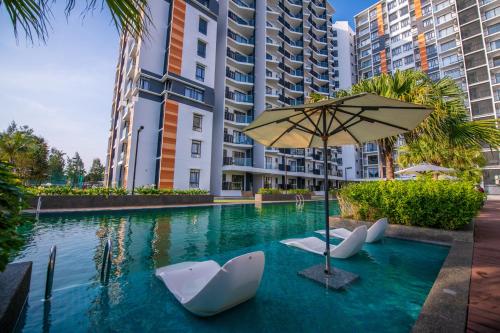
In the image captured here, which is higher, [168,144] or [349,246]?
[168,144]

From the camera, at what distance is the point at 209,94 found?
26547mm

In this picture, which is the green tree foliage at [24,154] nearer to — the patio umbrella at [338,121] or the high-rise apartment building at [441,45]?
the patio umbrella at [338,121]

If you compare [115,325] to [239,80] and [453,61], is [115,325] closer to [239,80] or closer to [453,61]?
[239,80]

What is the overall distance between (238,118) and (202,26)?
464 inches

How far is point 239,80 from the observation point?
30.8 meters

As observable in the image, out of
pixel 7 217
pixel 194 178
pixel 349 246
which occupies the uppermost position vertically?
pixel 194 178

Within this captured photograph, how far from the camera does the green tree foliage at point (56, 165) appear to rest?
169 feet

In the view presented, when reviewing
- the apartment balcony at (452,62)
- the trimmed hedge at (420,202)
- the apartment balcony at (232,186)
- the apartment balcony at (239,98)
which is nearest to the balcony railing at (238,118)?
the apartment balcony at (239,98)

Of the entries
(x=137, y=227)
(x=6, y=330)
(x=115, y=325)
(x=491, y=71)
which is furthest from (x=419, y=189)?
(x=491, y=71)

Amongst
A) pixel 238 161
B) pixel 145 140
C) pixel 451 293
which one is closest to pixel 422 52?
pixel 238 161

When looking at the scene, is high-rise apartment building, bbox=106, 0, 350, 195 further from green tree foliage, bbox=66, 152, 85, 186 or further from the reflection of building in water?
green tree foliage, bbox=66, 152, 85, 186

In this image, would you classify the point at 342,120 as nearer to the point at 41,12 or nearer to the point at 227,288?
the point at 227,288

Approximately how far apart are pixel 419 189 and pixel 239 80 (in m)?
28.4

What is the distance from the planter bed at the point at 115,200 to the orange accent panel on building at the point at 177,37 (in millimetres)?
14254
